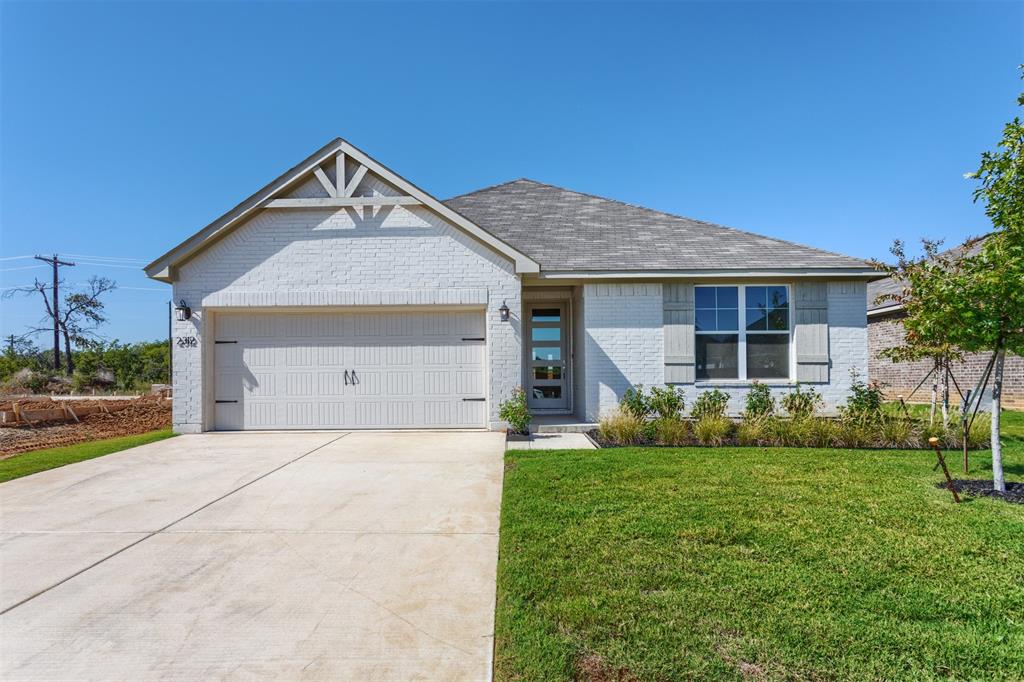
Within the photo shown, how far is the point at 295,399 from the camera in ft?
31.4

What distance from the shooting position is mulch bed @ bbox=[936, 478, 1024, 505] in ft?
16.1

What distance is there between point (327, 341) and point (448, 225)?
325cm

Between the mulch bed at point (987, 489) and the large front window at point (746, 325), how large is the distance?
183 inches

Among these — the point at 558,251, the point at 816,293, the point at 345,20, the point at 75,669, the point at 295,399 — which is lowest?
the point at 75,669

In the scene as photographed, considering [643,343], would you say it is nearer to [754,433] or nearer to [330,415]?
[754,433]

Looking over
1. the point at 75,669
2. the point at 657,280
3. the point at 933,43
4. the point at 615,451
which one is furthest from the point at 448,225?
the point at 933,43

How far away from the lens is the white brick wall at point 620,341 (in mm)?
9945

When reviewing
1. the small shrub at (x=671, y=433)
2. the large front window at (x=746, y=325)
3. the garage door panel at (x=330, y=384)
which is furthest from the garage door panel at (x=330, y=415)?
the large front window at (x=746, y=325)

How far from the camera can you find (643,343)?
32.8 feet

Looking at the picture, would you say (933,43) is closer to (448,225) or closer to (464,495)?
(448,225)

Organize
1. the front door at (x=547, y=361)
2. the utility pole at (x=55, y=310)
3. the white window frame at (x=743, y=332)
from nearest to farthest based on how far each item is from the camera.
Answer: the white window frame at (x=743, y=332) < the front door at (x=547, y=361) < the utility pole at (x=55, y=310)

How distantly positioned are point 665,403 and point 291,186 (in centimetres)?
818

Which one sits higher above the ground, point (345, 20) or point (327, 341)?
point (345, 20)

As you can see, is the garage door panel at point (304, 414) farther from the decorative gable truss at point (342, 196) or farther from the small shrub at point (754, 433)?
the small shrub at point (754, 433)
